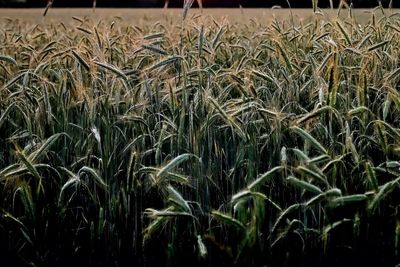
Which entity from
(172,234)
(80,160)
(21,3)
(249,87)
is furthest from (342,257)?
(21,3)

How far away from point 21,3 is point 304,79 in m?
24.8

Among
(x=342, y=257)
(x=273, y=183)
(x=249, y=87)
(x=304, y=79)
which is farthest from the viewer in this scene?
(x=304, y=79)

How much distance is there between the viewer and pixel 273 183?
1.86 meters

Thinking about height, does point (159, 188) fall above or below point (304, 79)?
below

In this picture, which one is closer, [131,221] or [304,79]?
[131,221]

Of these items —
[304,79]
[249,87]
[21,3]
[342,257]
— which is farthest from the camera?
[21,3]

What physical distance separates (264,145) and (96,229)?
0.54 meters

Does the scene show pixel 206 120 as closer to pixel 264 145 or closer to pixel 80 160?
pixel 264 145

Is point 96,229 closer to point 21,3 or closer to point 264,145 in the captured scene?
point 264,145

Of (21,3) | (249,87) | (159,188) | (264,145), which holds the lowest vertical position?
(159,188)

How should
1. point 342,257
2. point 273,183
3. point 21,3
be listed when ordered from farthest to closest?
point 21,3 → point 273,183 → point 342,257

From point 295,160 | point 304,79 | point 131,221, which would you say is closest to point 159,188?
point 131,221

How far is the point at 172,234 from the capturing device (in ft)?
5.76

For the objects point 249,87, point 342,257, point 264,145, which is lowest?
point 342,257
